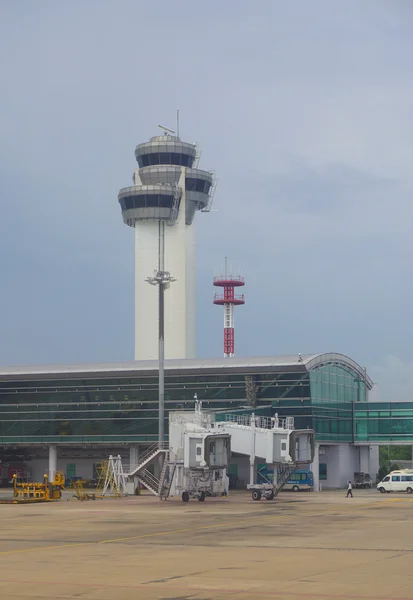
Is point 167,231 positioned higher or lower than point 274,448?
higher

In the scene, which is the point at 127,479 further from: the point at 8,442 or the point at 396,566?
the point at 396,566

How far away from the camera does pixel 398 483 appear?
89.4 m

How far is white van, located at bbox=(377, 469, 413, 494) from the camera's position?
88950 mm

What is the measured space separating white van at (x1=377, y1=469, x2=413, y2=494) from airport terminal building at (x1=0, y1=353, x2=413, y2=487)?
36.3 ft

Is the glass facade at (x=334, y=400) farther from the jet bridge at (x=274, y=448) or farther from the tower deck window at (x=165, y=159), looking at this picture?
the tower deck window at (x=165, y=159)

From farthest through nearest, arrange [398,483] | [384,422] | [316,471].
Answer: [384,422]
[316,471]
[398,483]

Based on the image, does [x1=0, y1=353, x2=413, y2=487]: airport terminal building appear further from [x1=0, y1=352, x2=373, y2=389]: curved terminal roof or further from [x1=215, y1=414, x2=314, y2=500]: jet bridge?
[x1=215, y1=414, x2=314, y2=500]: jet bridge

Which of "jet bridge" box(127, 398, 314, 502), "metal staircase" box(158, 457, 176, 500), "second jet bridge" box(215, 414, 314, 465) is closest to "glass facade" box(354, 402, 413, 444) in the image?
"second jet bridge" box(215, 414, 314, 465)

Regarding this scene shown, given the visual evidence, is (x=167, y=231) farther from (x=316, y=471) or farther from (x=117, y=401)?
(x=316, y=471)

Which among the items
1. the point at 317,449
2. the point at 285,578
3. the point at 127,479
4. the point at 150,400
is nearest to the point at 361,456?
the point at 317,449

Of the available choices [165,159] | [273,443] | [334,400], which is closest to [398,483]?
[334,400]

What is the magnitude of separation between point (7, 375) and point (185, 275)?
34.8 m

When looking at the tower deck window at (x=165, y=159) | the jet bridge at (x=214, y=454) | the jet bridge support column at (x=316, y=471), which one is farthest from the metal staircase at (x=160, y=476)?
the tower deck window at (x=165, y=159)

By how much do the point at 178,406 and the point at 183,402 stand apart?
2.36 feet
